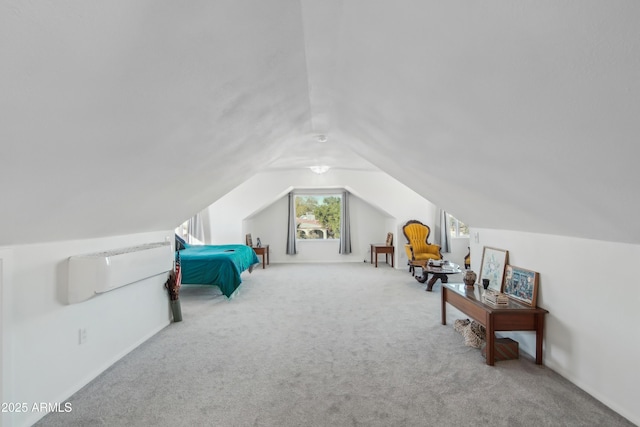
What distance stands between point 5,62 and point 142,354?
2.87m

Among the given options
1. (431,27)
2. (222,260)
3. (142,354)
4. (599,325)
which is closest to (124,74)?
(431,27)

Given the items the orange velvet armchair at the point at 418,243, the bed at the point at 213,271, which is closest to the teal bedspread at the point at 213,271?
the bed at the point at 213,271

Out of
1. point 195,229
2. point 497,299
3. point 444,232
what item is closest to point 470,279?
point 497,299

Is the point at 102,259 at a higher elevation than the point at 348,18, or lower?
lower

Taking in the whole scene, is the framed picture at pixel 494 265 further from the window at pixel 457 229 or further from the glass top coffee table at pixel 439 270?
the window at pixel 457 229

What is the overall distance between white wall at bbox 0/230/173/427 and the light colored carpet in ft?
0.53

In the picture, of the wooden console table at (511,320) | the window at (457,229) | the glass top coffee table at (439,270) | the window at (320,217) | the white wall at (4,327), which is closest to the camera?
the white wall at (4,327)

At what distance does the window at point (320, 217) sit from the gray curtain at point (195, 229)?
2551 mm

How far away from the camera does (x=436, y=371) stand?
262 centimetres

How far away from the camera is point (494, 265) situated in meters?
3.44

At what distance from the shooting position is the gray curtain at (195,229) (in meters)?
7.24

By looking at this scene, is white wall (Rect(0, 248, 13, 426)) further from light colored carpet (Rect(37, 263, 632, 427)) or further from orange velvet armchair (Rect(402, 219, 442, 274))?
orange velvet armchair (Rect(402, 219, 442, 274))

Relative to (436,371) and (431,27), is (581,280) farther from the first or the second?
(431,27)

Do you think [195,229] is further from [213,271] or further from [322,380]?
[322,380]
